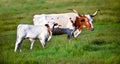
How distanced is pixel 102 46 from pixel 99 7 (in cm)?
37

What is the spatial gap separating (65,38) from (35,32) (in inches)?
→ 9.3

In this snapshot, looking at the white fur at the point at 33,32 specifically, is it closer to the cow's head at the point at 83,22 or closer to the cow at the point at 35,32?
the cow at the point at 35,32

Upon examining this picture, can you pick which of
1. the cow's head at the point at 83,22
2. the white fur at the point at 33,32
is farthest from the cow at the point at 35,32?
the cow's head at the point at 83,22

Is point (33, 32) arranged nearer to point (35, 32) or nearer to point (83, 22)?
point (35, 32)

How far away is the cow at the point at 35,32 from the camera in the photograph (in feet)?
14.7

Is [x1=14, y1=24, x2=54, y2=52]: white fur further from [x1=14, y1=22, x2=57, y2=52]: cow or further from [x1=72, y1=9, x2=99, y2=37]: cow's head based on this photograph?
[x1=72, y1=9, x2=99, y2=37]: cow's head

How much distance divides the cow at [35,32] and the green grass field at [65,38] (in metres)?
0.04

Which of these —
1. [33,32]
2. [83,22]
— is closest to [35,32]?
[33,32]

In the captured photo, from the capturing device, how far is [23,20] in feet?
15.1

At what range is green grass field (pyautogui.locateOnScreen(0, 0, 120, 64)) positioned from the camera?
4293mm

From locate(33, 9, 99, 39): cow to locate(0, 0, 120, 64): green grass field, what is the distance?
0.12 ft

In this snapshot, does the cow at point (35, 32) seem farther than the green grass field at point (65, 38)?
Yes

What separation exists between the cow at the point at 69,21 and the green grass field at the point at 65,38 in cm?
4

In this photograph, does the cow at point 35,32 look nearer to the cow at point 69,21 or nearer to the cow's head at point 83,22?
the cow at point 69,21
